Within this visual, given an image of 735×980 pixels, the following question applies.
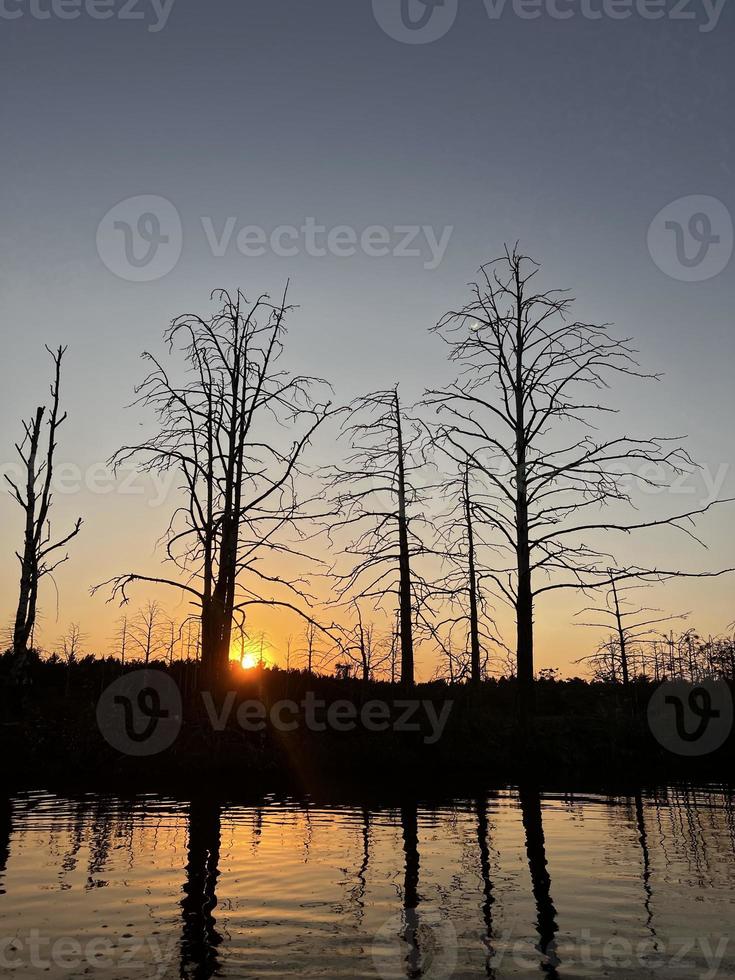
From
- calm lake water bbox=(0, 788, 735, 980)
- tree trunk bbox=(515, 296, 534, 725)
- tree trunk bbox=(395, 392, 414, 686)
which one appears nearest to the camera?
calm lake water bbox=(0, 788, 735, 980)

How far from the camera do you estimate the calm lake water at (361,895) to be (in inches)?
185

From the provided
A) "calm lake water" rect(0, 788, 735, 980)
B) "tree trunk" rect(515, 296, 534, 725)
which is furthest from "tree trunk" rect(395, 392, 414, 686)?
"calm lake water" rect(0, 788, 735, 980)

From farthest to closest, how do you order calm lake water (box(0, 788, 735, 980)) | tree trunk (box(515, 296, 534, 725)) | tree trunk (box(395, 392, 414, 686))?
1. tree trunk (box(395, 392, 414, 686))
2. tree trunk (box(515, 296, 534, 725))
3. calm lake water (box(0, 788, 735, 980))

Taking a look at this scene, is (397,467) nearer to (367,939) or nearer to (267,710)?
(267,710)

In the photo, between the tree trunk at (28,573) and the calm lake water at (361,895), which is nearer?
the calm lake water at (361,895)

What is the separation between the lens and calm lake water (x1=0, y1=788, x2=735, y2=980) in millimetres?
4688

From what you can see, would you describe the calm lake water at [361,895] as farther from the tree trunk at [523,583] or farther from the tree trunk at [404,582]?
the tree trunk at [404,582]

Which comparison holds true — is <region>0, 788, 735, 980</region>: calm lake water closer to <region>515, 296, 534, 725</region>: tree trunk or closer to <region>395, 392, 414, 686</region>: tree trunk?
<region>515, 296, 534, 725</region>: tree trunk

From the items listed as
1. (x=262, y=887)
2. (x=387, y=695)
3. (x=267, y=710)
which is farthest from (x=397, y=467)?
(x=262, y=887)

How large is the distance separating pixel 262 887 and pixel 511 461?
12.5m

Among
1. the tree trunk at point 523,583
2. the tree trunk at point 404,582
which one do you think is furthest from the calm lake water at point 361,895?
the tree trunk at point 404,582

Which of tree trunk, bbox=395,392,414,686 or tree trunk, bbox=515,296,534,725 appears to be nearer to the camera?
tree trunk, bbox=515,296,534,725

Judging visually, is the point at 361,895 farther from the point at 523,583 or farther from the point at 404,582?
the point at 404,582

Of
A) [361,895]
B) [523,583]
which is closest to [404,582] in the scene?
[523,583]
